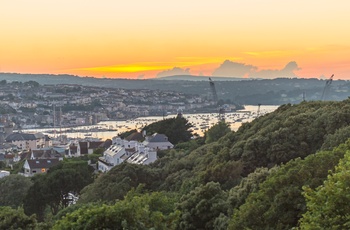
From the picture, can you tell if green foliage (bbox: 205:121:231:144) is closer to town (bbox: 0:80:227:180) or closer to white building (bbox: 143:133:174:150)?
white building (bbox: 143:133:174:150)

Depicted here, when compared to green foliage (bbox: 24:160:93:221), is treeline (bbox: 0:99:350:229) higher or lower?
higher

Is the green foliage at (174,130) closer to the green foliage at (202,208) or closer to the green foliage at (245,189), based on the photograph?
the green foliage at (245,189)

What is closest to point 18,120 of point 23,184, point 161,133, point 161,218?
point 161,133

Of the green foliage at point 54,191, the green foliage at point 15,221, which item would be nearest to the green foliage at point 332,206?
the green foliage at point 15,221

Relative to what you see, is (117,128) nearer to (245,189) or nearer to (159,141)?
(159,141)

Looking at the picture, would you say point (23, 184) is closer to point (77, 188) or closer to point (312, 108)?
point (77, 188)

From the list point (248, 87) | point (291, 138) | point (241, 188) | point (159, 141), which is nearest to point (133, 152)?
point (159, 141)

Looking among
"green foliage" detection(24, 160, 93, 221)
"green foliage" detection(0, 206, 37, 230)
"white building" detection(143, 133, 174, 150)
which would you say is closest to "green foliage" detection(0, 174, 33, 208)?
"green foliage" detection(24, 160, 93, 221)
